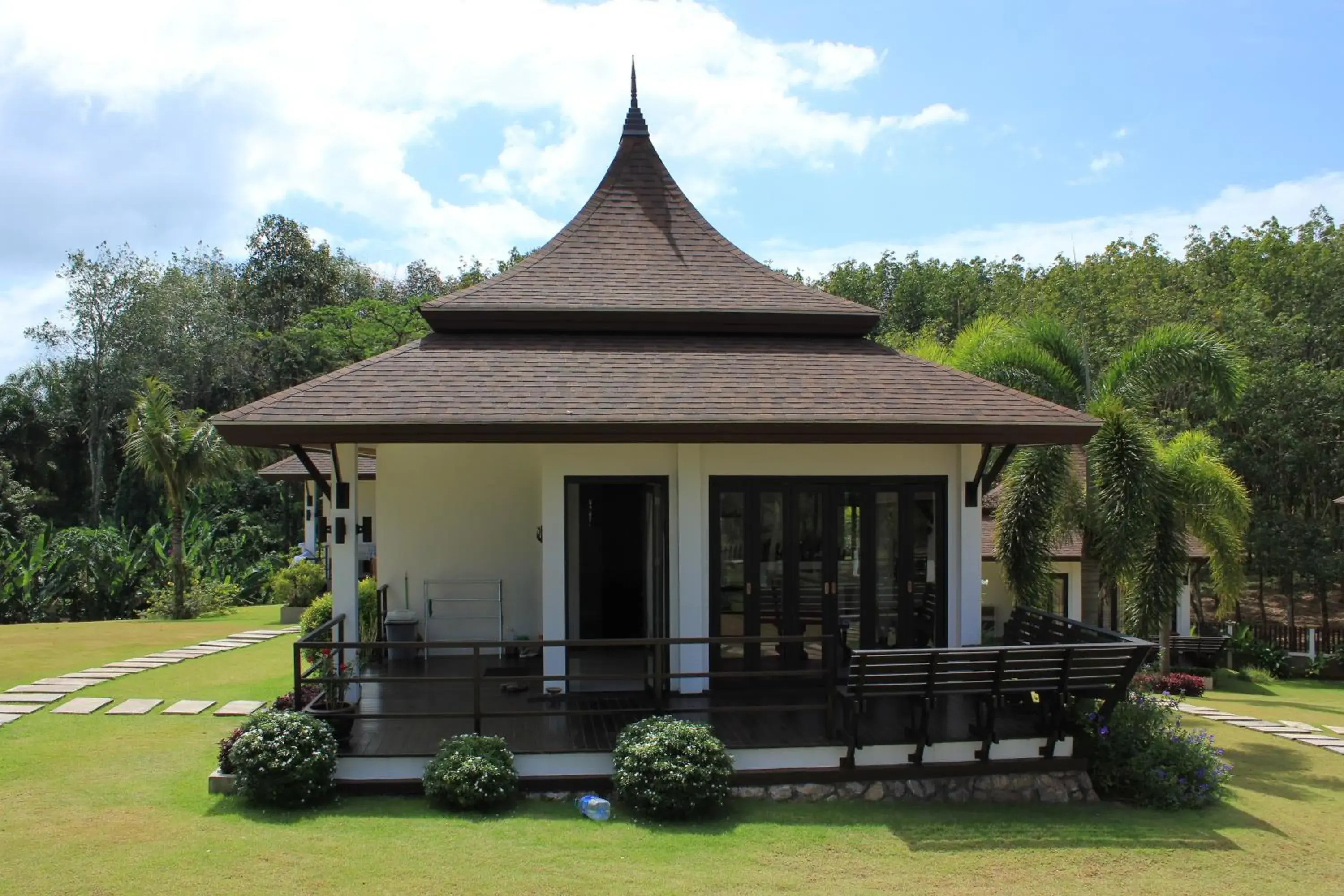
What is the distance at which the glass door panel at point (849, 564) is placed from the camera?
10562 millimetres

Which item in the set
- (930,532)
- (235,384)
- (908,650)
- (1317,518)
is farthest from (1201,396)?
(235,384)

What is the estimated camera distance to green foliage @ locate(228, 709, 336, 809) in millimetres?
8031

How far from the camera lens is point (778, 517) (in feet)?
34.5

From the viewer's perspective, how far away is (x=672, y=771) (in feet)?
26.7

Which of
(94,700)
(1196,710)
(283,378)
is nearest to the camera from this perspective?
(94,700)

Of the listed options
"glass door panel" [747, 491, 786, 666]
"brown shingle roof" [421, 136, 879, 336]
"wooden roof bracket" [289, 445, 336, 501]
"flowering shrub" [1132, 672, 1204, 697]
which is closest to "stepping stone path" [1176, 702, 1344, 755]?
"flowering shrub" [1132, 672, 1204, 697]

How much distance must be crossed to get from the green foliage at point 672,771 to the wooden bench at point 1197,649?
669 inches

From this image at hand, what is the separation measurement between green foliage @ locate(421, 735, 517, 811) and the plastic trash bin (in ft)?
14.1

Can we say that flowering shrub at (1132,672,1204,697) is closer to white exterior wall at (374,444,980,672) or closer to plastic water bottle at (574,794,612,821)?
white exterior wall at (374,444,980,672)

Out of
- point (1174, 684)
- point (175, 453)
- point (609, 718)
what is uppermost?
point (175, 453)

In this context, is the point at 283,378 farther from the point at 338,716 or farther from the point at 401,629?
the point at 338,716

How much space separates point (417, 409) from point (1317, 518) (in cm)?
3071

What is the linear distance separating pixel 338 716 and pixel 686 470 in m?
3.94

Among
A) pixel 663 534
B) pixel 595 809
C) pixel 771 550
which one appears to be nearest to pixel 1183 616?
pixel 771 550
